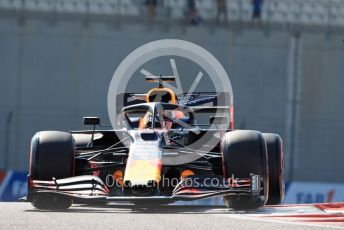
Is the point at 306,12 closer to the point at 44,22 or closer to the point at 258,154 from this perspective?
the point at 44,22

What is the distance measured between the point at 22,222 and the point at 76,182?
2167 millimetres

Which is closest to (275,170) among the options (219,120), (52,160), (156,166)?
(219,120)

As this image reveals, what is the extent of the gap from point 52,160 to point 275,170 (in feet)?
9.20

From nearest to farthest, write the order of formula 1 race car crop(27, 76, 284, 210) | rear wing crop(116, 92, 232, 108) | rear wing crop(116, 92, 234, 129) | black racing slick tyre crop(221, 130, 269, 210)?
formula 1 race car crop(27, 76, 284, 210) → black racing slick tyre crop(221, 130, 269, 210) → rear wing crop(116, 92, 234, 129) → rear wing crop(116, 92, 232, 108)

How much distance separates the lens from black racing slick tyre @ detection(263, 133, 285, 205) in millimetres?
12125

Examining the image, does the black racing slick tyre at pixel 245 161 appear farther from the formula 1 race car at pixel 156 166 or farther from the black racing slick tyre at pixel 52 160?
the black racing slick tyre at pixel 52 160

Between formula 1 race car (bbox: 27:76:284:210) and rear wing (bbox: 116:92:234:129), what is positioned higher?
rear wing (bbox: 116:92:234:129)

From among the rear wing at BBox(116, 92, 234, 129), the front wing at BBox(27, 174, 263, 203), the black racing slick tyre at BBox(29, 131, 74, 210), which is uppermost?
the rear wing at BBox(116, 92, 234, 129)

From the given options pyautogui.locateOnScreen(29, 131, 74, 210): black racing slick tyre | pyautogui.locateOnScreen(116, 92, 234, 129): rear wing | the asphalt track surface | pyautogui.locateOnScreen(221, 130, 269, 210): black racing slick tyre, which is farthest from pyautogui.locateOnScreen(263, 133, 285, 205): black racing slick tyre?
pyautogui.locateOnScreen(29, 131, 74, 210): black racing slick tyre

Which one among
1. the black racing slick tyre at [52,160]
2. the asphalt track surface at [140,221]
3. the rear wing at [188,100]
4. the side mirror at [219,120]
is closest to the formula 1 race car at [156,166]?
the black racing slick tyre at [52,160]

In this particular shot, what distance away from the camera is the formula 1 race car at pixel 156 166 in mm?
10594

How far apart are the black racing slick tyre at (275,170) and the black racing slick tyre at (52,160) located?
8.23 feet

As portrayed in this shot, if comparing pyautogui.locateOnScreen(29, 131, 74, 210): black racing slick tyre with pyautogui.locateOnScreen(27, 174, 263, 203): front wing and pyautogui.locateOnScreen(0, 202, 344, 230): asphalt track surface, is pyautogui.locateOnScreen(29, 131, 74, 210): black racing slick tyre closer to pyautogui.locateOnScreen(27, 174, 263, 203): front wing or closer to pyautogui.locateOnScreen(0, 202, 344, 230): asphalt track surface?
pyautogui.locateOnScreen(27, 174, 263, 203): front wing

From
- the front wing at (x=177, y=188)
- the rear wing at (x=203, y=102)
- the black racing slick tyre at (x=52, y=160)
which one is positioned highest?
the rear wing at (x=203, y=102)
